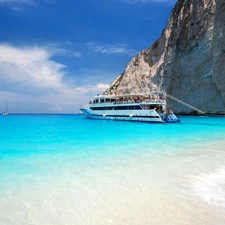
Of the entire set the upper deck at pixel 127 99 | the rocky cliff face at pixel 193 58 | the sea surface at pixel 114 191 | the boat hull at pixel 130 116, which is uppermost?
the rocky cliff face at pixel 193 58

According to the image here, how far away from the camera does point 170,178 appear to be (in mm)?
5516

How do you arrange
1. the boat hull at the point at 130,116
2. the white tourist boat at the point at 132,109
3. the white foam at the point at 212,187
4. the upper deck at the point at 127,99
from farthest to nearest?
1. the upper deck at the point at 127,99
2. the boat hull at the point at 130,116
3. the white tourist boat at the point at 132,109
4. the white foam at the point at 212,187

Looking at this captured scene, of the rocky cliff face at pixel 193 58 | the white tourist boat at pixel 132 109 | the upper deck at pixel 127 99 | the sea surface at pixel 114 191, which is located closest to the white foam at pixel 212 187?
the sea surface at pixel 114 191

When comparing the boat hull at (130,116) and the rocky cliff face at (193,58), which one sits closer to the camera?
the boat hull at (130,116)

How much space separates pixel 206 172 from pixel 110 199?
311 cm

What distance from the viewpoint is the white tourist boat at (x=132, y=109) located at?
29.6m

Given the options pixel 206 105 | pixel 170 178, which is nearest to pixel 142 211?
pixel 170 178

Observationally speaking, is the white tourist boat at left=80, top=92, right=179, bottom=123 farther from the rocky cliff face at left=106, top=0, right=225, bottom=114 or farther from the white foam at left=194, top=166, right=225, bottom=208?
the white foam at left=194, top=166, right=225, bottom=208

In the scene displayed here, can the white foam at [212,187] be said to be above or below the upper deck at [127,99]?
below

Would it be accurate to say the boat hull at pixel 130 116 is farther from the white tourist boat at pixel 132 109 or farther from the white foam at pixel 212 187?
the white foam at pixel 212 187

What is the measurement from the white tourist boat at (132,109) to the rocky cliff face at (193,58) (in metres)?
11.8

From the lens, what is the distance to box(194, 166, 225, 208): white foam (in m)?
4.07

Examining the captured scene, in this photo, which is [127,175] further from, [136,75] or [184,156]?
[136,75]

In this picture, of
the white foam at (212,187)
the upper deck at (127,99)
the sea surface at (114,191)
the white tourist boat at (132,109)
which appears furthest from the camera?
the upper deck at (127,99)
